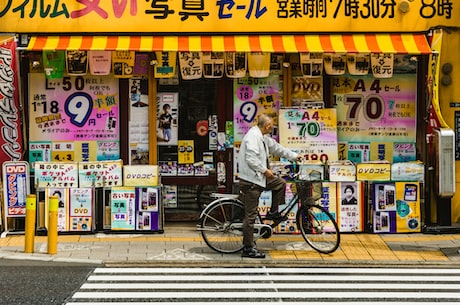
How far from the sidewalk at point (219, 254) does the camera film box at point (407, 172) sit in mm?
961

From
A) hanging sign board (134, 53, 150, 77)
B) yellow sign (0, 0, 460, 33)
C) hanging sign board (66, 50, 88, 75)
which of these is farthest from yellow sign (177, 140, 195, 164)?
hanging sign board (66, 50, 88, 75)

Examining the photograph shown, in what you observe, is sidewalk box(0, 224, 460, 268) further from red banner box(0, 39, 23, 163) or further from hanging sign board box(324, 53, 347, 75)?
hanging sign board box(324, 53, 347, 75)

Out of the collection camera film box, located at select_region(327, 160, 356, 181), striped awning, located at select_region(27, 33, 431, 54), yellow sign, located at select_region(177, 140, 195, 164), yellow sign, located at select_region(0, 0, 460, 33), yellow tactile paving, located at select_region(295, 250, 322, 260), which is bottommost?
yellow tactile paving, located at select_region(295, 250, 322, 260)

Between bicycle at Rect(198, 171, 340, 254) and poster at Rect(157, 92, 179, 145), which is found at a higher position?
poster at Rect(157, 92, 179, 145)

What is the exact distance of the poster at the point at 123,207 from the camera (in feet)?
38.2

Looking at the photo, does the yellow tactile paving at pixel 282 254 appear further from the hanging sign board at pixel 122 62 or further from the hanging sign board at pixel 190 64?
the hanging sign board at pixel 122 62

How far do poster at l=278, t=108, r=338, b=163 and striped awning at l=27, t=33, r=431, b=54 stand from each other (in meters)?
1.15

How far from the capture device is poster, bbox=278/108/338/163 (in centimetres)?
1227

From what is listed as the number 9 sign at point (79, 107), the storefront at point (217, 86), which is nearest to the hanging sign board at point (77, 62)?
the storefront at point (217, 86)

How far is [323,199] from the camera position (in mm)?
11883

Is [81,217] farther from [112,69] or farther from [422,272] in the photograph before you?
[422,272]

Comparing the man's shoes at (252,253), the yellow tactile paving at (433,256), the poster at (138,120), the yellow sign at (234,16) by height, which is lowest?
the yellow tactile paving at (433,256)

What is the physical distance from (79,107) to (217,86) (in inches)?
97.3

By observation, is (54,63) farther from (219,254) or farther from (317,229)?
(317,229)
